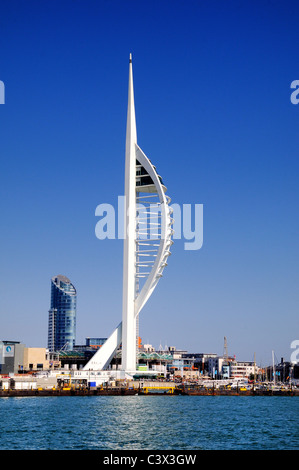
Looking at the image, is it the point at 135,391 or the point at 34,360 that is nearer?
the point at 135,391

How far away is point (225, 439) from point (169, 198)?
63209 millimetres

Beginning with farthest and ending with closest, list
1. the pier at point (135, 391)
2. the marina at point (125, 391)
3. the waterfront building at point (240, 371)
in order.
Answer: the waterfront building at point (240, 371) < the marina at point (125, 391) < the pier at point (135, 391)

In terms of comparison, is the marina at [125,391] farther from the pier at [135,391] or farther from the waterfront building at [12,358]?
the waterfront building at [12,358]

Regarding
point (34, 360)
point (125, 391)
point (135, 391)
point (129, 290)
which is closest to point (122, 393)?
point (125, 391)

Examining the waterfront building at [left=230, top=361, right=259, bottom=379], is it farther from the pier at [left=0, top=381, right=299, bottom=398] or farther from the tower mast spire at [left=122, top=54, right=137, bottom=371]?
the tower mast spire at [left=122, top=54, right=137, bottom=371]

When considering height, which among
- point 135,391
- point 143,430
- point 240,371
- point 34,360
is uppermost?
point 34,360

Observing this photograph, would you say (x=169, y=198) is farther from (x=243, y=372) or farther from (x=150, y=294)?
(x=243, y=372)

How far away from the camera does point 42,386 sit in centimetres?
8588

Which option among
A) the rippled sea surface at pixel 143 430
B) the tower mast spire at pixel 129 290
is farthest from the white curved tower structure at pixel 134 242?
the rippled sea surface at pixel 143 430

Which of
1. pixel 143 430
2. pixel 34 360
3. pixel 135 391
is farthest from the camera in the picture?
pixel 34 360

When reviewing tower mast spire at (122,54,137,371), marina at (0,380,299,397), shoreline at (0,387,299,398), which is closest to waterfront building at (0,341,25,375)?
marina at (0,380,299,397)

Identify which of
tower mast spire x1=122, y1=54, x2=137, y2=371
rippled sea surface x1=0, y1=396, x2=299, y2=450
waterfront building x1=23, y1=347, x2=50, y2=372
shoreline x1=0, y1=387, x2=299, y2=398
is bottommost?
shoreline x1=0, y1=387, x2=299, y2=398

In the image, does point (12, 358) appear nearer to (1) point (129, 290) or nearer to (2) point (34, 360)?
(2) point (34, 360)
